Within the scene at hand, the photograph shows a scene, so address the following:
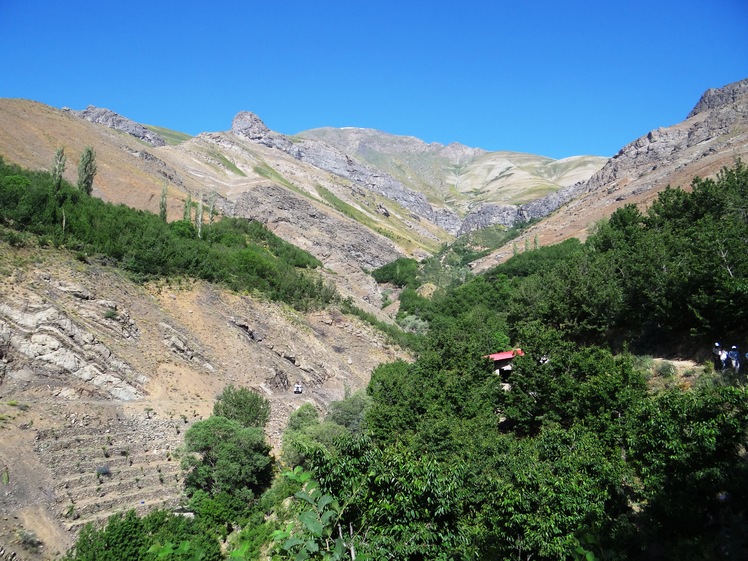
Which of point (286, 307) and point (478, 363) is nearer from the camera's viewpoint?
point (478, 363)

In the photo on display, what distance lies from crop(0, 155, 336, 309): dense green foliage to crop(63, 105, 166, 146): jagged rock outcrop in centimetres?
11721

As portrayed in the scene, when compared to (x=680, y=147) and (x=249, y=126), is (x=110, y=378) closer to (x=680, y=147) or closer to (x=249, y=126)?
(x=680, y=147)

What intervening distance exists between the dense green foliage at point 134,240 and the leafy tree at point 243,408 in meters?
12.1

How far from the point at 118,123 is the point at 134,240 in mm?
144508

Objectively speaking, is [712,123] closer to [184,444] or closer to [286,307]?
[286,307]

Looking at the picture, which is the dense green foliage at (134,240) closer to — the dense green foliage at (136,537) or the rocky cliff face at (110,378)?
the rocky cliff face at (110,378)

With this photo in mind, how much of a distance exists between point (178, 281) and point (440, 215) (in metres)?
172

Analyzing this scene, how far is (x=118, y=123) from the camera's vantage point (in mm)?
154500

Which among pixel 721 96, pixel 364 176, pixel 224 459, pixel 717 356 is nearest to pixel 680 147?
pixel 721 96

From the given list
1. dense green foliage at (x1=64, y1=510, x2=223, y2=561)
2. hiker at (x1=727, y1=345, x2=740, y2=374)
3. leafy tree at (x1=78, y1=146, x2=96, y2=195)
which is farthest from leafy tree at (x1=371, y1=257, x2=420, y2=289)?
dense green foliage at (x1=64, y1=510, x2=223, y2=561)

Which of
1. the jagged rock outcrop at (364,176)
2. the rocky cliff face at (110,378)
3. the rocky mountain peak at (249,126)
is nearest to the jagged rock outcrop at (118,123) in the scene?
the rocky mountain peak at (249,126)

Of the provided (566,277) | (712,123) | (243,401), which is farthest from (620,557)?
(712,123)

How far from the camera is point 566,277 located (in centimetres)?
2919

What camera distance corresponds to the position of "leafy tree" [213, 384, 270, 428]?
77.8 feet
